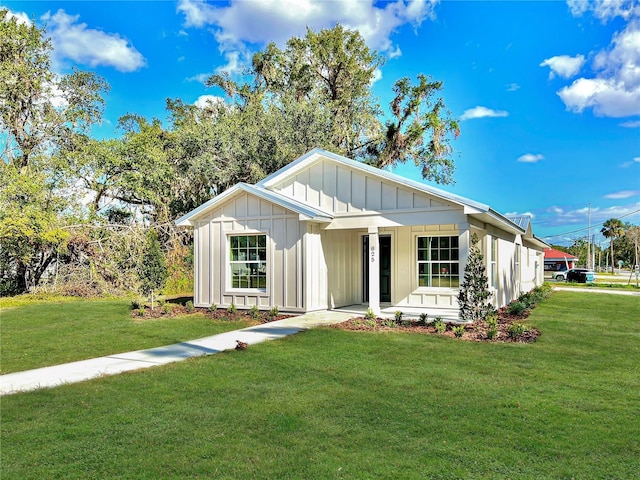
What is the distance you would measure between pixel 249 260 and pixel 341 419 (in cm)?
906

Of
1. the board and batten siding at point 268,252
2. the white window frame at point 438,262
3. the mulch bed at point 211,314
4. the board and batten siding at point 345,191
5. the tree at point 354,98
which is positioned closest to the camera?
the mulch bed at point 211,314

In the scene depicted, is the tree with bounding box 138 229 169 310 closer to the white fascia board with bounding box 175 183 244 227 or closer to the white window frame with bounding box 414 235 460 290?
the white fascia board with bounding box 175 183 244 227

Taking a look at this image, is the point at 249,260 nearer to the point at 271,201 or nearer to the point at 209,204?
the point at 271,201

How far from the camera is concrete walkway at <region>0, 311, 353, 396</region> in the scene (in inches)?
237

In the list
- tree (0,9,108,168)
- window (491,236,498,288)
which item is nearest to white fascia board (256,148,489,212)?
window (491,236,498,288)

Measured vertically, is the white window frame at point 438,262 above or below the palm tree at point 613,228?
below

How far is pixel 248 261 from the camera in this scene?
1314cm

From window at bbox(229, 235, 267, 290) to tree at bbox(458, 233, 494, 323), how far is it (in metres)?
5.62

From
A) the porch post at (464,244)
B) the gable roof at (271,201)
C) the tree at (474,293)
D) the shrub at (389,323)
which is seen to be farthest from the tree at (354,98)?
the shrub at (389,323)

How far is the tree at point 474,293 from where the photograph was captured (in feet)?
33.7

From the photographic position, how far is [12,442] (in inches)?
155

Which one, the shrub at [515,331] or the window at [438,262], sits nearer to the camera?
the shrub at [515,331]

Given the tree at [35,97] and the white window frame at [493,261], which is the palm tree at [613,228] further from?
the tree at [35,97]

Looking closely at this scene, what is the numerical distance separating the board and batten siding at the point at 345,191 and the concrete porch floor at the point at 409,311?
2895 mm
